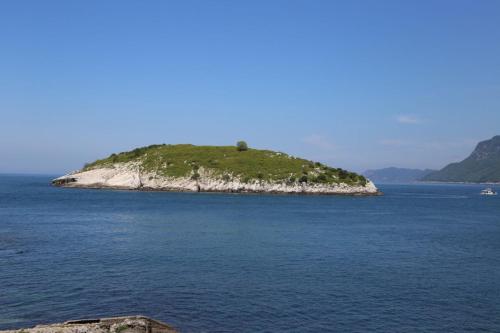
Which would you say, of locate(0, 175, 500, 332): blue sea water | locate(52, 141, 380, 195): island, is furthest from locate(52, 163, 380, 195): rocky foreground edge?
locate(0, 175, 500, 332): blue sea water

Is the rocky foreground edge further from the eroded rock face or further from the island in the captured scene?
the eroded rock face

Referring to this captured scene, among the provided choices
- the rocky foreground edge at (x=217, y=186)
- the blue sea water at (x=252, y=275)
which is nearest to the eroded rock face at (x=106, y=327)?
the blue sea water at (x=252, y=275)

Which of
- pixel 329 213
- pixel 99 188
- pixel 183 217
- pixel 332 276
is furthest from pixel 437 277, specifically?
pixel 99 188

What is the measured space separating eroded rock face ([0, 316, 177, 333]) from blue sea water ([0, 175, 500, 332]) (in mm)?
3984

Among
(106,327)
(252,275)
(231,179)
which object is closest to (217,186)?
(231,179)

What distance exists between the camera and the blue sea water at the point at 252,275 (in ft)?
105

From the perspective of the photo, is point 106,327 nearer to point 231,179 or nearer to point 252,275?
point 252,275

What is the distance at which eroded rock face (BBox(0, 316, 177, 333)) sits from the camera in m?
23.3

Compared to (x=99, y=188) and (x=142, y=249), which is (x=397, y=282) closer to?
(x=142, y=249)

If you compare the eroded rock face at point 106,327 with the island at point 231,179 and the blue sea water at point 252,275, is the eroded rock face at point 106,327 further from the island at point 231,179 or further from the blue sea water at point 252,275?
the island at point 231,179

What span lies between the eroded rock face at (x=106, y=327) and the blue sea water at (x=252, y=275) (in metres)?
3.98

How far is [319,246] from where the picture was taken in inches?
2440

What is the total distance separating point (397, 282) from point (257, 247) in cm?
2192

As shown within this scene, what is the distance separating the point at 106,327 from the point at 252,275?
69.0ft
